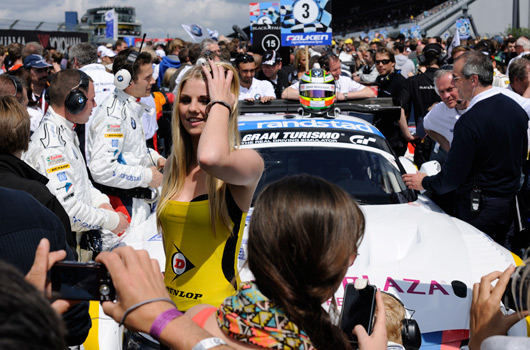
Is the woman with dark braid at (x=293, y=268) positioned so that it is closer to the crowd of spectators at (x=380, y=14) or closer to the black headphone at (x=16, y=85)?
Answer: the black headphone at (x=16, y=85)

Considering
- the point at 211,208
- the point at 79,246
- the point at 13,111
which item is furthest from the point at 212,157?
the point at 79,246

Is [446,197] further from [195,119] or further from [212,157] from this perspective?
[212,157]

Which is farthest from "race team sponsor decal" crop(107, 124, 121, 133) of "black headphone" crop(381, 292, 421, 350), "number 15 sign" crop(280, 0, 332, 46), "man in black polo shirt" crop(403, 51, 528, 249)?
"number 15 sign" crop(280, 0, 332, 46)

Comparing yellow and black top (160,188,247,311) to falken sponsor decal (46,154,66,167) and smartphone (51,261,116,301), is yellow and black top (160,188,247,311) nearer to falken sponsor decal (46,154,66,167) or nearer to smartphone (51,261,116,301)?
smartphone (51,261,116,301)

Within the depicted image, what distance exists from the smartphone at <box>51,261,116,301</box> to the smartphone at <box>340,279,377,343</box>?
61 cm

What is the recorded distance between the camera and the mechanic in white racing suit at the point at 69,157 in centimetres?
341

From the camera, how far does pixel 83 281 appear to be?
1.30 meters

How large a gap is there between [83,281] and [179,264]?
103 cm

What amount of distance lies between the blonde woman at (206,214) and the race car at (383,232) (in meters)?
0.72

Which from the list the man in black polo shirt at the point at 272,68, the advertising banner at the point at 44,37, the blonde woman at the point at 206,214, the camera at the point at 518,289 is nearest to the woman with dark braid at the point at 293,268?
the camera at the point at 518,289

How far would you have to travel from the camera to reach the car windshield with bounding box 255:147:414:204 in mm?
4137

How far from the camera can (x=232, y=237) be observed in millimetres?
2268

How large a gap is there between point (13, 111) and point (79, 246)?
1.45 m

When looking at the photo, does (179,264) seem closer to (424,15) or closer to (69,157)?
(69,157)
